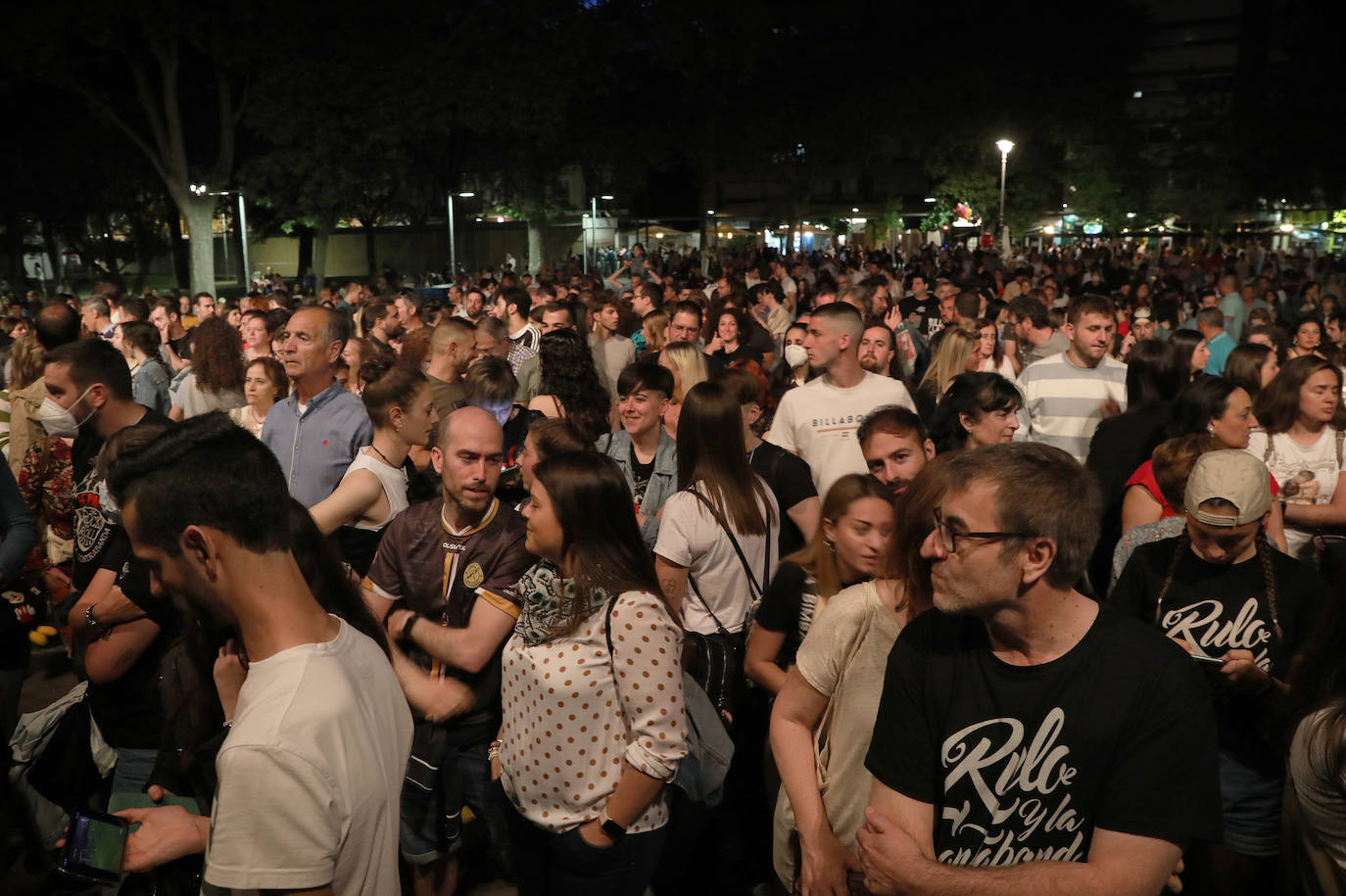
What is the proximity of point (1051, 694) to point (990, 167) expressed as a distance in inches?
1958

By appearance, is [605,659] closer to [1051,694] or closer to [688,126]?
[1051,694]

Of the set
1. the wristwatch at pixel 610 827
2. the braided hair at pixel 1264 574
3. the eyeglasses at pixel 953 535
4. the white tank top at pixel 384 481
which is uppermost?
the eyeglasses at pixel 953 535

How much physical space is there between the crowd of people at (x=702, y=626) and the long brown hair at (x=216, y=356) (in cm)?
80

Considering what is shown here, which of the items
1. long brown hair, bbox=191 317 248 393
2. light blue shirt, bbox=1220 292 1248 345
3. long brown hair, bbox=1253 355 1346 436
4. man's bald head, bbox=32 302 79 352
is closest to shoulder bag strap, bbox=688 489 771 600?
long brown hair, bbox=1253 355 1346 436

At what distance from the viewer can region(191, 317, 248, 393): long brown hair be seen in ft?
23.9

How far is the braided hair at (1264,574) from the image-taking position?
3.45m

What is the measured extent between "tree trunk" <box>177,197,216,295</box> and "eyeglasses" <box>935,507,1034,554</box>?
2630 centimetres

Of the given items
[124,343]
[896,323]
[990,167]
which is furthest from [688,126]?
[124,343]

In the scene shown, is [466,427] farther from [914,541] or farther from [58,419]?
[58,419]

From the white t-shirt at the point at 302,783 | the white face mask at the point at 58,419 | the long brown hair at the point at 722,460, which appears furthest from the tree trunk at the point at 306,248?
the white t-shirt at the point at 302,783

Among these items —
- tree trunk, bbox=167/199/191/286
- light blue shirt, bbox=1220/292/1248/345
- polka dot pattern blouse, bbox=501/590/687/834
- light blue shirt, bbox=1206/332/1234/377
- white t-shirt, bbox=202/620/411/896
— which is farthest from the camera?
tree trunk, bbox=167/199/191/286

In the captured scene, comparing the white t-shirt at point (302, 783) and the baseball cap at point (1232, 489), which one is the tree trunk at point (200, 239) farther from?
the white t-shirt at point (302, 783)

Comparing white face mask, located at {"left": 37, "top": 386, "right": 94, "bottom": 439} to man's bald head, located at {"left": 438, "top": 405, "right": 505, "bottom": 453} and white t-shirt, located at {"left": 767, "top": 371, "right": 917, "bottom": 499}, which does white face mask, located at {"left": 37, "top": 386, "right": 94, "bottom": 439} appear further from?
white t-shirt, located at {"left": 767, "top": 371, "right": 917, "bottom": 499}

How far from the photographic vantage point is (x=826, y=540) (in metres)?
3.41
